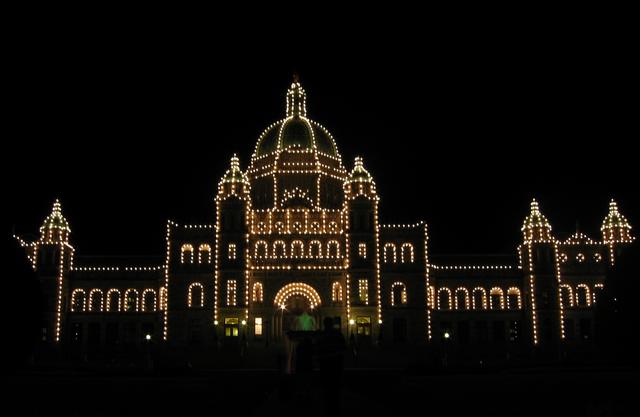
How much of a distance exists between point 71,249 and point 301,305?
26.6m

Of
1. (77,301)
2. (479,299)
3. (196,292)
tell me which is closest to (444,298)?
(479,299)

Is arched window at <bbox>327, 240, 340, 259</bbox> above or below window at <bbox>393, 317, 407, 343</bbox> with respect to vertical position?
above

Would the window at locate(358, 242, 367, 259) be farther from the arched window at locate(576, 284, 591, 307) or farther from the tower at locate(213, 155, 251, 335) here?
the arched window at locate(576, 284, 591, 307)

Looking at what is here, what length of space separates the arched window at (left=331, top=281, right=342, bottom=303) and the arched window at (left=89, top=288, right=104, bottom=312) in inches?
1026

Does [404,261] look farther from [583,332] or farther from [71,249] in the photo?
Answer: [71,249]

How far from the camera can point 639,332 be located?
112 ft

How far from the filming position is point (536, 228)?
84875 millimetres

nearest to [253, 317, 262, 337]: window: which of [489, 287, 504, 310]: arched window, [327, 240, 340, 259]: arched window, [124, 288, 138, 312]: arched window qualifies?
[327, 240, 340, 259]: arched window

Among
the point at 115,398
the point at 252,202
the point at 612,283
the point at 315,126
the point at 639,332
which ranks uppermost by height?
the point at 315,126

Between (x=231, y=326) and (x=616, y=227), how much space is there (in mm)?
42829

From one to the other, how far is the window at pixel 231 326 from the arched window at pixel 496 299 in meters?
28.5

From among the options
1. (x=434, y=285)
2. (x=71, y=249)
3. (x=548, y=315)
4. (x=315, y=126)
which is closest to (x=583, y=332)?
(x=548, y=315)

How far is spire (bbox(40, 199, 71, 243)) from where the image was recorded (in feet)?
277

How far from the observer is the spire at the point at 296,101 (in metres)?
95.6
